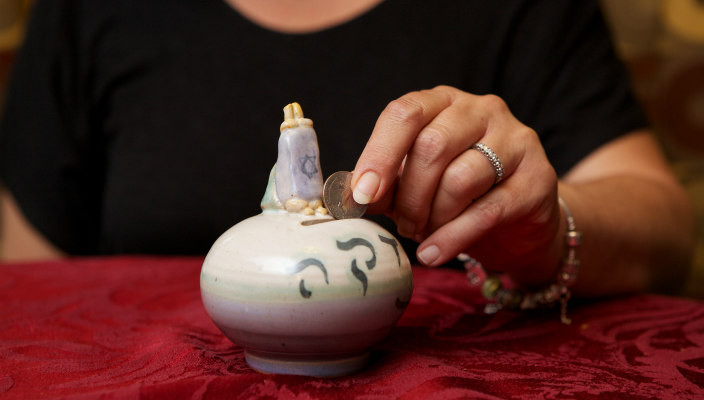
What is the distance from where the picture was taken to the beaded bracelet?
2.23ft

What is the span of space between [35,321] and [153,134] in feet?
1.71

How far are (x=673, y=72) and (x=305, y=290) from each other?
115 cm

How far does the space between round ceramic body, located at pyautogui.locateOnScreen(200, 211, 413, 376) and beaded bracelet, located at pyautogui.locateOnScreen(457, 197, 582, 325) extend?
0.79ft

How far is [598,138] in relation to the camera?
95 cm

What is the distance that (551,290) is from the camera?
2.28 ft

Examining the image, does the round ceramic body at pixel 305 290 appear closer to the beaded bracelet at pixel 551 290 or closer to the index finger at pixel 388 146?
the index finger at pixel 388 146

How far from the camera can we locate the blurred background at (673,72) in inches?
49.0

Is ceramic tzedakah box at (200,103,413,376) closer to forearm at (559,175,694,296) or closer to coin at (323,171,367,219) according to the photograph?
coin at (323,171,367,219)

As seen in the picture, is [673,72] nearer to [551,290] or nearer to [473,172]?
[551,290]

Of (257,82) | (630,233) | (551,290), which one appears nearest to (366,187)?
(551,290)

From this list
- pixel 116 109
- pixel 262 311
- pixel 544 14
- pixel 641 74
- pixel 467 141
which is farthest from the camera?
pixel 641 74

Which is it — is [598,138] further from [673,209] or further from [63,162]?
[63,162]

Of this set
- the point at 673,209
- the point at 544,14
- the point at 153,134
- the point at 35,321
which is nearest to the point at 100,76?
the point at 153,134

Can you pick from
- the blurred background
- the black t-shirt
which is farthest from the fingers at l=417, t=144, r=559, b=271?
the blurred background
